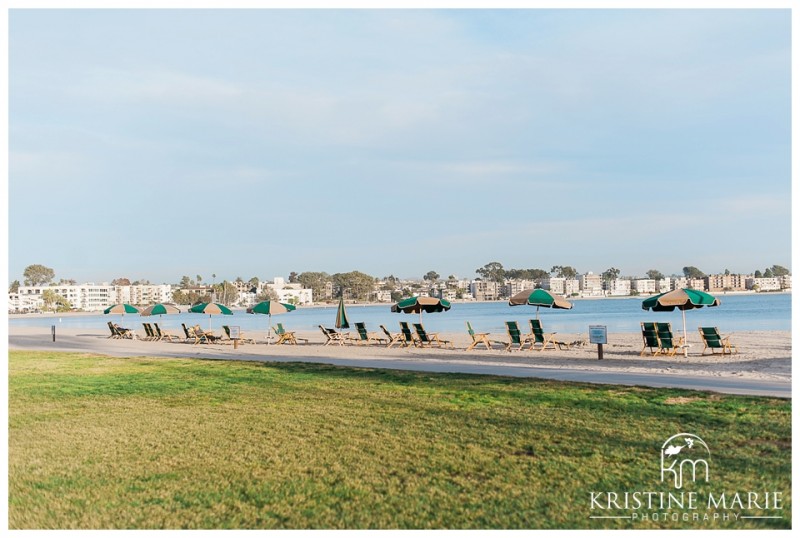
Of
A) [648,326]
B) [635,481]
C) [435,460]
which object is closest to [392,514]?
[435,460]

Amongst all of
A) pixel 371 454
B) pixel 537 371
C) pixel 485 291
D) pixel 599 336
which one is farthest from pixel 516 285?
pixel 371 454

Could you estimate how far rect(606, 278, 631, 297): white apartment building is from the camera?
180 m

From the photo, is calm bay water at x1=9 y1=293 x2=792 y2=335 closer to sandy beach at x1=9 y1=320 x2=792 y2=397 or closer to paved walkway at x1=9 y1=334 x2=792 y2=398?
sandy beach at x1=9 y1=320 x2=792 y2=397

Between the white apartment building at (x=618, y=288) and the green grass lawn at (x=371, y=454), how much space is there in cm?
17681

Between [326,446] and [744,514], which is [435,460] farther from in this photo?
[744,514]

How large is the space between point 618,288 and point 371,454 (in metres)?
183

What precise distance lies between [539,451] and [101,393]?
723cm

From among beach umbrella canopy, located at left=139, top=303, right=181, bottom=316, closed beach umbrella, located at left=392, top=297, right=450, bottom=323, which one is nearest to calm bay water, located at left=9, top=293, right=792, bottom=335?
beach umbrella canopy, located at left=139, top=303, right=181, bottom=316

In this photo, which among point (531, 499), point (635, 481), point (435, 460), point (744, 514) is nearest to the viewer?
point (744, 514)

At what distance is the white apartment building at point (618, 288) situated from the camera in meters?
180

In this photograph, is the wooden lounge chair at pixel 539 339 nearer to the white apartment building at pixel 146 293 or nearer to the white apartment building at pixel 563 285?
the white apartment building at pixel 563 285

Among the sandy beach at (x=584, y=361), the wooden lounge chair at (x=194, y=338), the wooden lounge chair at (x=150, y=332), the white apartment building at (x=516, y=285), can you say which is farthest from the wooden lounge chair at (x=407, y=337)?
the white apartment building at (x=516, y=285)

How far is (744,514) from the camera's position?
4.49 meters

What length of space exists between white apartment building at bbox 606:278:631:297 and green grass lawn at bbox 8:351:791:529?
177 m
